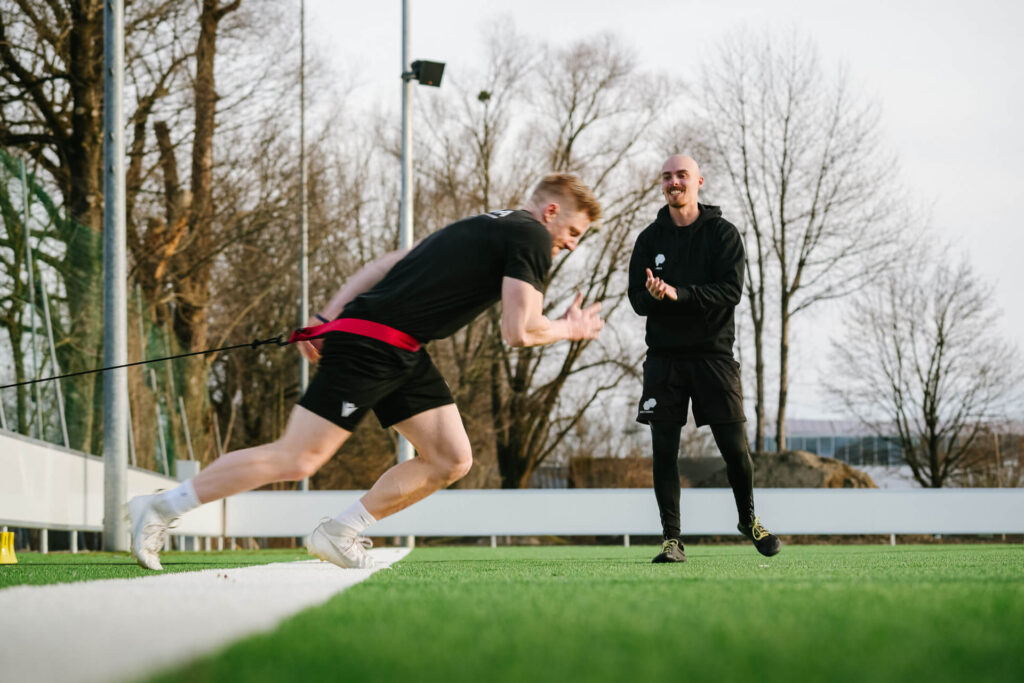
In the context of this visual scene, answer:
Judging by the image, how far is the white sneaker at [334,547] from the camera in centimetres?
561

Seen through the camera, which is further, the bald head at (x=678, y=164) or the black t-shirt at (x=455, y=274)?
the bald head at (x=678, y=164)

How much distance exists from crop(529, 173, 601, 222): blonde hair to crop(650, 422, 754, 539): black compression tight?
2180mm

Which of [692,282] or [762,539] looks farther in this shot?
[692,282]

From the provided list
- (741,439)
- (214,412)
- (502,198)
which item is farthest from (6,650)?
(214,412)

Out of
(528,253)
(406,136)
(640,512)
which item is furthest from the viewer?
(406,136)

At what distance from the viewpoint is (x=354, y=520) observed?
18.6 feet

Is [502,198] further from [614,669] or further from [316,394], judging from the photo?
[614,669]

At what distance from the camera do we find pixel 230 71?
21.3 metres

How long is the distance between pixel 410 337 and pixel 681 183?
2.82 meters

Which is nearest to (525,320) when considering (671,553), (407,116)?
(671,553)

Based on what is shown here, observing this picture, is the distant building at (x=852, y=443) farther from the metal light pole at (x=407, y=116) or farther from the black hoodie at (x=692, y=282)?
the black hoodie at (x=692, y=282)

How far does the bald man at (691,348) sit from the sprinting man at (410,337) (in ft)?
6.06

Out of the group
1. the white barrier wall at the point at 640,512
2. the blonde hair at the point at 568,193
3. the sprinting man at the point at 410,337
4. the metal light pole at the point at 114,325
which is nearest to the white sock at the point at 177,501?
the sprinting man at the point at 410,337

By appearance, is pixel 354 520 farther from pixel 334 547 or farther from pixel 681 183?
pixel 681 183
